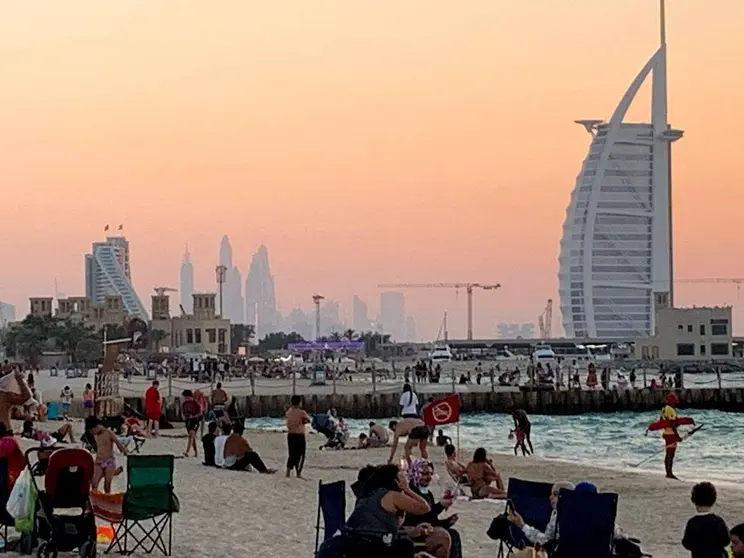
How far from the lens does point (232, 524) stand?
1187 cm

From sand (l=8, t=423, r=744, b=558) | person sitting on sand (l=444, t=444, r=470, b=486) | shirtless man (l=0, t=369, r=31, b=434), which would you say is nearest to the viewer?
sand (l=8, t=423, r=744, b=558)

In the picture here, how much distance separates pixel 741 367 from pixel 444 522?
11360 cm

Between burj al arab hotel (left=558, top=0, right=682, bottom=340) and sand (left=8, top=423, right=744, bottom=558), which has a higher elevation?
burj al arab hotel (left=558, top=0, right=682, bottom=340)

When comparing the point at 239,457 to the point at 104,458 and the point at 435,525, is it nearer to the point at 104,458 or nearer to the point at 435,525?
the point at 104,458

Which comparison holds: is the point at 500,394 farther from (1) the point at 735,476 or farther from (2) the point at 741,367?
(2) the point at 741,367

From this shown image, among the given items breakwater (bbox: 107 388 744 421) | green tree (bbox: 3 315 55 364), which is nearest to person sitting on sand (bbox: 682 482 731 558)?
breakwater (bbox: 107 388 744 421)

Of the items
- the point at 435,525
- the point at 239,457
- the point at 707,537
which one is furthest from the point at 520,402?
the point at 707,537

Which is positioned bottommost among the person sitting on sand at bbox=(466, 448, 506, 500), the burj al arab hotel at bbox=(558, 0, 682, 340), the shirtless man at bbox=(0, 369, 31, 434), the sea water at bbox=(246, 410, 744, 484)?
the sea water at bbox=(246, 410, 744, 484)

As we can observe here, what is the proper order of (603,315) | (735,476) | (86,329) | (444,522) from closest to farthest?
(444,522)
(735,476)
(86,329)
(603,315)

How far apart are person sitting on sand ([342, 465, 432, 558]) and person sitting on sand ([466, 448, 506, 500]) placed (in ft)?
22.5

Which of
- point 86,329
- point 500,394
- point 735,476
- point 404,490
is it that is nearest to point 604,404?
point 500,394

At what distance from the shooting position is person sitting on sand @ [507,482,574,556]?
8.52 metres

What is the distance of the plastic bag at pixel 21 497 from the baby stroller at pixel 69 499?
7 centimetres

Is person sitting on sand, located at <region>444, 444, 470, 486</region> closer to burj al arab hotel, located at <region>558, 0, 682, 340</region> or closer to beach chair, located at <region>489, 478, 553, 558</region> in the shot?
beach chair, located at <region>489, 478, 553, 558</region>
